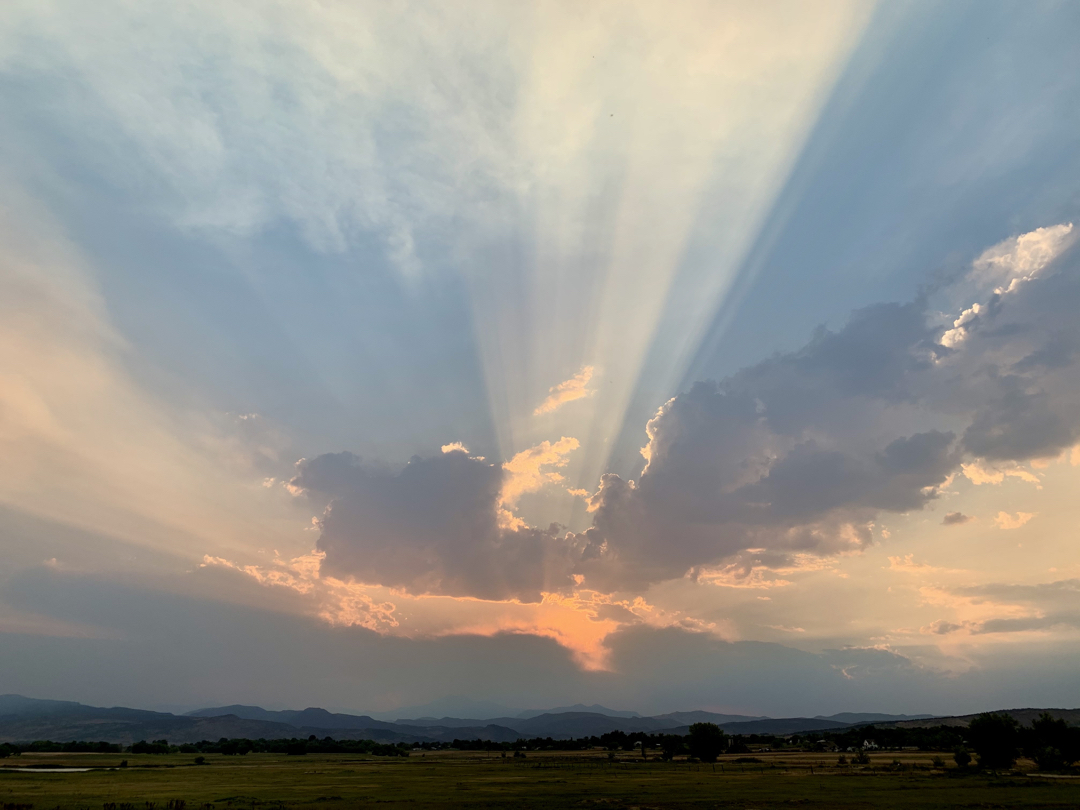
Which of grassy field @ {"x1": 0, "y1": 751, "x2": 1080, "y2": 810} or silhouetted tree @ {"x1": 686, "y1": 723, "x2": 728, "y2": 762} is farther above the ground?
silhouetted tree @ {"x1": 686, "y1": 723, "x2": 728, "y2": 762}

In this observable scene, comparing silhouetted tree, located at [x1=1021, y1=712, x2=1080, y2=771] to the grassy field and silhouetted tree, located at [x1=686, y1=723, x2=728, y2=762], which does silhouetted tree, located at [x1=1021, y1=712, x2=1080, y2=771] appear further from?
silhouetted tree, located at [x1=686, y1=723, x2=728, y2=762]

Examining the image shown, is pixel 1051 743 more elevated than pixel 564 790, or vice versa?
Answer: pixel 1051 743

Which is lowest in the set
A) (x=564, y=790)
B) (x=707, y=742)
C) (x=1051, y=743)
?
(x=564, y=790)

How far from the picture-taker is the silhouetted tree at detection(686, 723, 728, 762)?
16775 centimetres

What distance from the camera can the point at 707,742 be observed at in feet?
555

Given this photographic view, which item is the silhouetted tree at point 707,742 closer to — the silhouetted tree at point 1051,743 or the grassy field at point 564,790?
the grassy field at point 564,790

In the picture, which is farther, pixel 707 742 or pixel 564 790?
pixel 707 742

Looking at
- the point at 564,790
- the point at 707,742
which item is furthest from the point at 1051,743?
the point at 564,790

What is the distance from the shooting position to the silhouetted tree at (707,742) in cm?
16775

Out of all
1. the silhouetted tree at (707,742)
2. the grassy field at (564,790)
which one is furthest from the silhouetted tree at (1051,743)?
the silhouetted tree at (707,742)

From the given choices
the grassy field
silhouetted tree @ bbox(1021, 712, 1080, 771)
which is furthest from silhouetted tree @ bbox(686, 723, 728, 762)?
silhouetted tree @ bbox(1021, 712, 1080, 771)

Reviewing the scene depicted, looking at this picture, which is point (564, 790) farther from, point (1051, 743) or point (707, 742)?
point (1051, 743)

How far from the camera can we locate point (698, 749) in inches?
6678

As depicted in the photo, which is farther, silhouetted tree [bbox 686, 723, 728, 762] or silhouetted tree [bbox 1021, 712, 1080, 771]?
silhouetted tree [bbox 686, 723, 728, 762]
